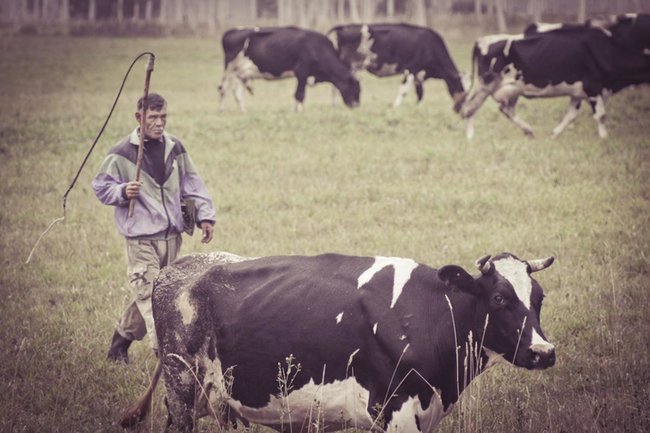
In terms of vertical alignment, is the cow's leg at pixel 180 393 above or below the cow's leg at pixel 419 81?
below

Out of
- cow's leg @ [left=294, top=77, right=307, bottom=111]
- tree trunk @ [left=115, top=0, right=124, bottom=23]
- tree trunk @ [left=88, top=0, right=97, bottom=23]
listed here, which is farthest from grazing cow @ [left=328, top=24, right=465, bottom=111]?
tree trunk @ [left=88, top=0, right=97, bottom=23]

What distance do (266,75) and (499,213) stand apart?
43.5 ft

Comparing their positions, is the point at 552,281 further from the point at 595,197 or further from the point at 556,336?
the point at 595,197

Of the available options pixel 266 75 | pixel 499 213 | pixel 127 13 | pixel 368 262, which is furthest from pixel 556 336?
pixel 127 13

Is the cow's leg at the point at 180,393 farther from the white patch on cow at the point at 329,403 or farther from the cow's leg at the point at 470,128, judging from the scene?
the cow's leg at the point at 470,128

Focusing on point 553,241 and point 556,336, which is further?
point 553,241

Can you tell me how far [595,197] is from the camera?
37.7 feet

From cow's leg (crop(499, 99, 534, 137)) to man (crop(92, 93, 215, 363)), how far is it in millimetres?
10674

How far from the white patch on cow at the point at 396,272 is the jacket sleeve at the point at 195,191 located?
75.9 inches

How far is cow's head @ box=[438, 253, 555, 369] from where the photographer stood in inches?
177

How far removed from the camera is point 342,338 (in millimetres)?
4516

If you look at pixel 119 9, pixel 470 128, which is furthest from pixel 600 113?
pixel 119 9

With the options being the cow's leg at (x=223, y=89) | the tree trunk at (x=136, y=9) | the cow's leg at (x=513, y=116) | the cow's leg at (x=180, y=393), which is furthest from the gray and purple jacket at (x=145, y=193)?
the tree trunk at (x=136, y=9)

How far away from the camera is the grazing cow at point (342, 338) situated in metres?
4.45
